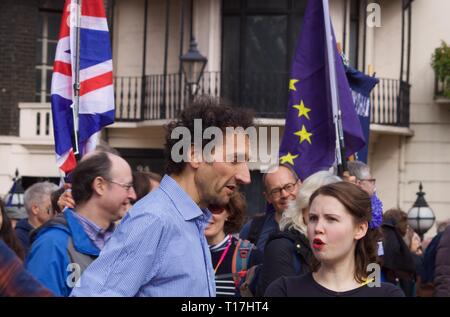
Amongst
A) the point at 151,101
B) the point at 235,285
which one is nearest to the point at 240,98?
the point at 151,101

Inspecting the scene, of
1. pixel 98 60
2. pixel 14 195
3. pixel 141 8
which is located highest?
pixel 141 8

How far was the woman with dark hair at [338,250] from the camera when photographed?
17.9 ft

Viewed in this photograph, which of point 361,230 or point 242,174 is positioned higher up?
point 242,174

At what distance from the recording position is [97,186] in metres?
6.34

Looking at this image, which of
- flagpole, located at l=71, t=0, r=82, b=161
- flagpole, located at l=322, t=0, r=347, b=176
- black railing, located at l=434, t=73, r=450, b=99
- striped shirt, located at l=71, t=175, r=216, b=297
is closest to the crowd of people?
striped shirt, located at l=71, t=175, r=216, b=297

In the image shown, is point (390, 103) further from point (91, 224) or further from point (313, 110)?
point (91, 224)

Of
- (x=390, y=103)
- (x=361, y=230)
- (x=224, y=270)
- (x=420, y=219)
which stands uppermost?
(x=390, y=103)

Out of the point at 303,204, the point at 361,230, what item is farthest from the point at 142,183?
the point at 361,230

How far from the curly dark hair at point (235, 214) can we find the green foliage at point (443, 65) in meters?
15.5

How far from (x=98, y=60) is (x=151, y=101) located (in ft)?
45.5

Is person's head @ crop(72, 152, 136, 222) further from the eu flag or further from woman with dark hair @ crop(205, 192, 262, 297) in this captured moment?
the eu flag

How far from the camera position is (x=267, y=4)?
2317 centimetres

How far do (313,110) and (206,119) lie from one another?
5000 mm
